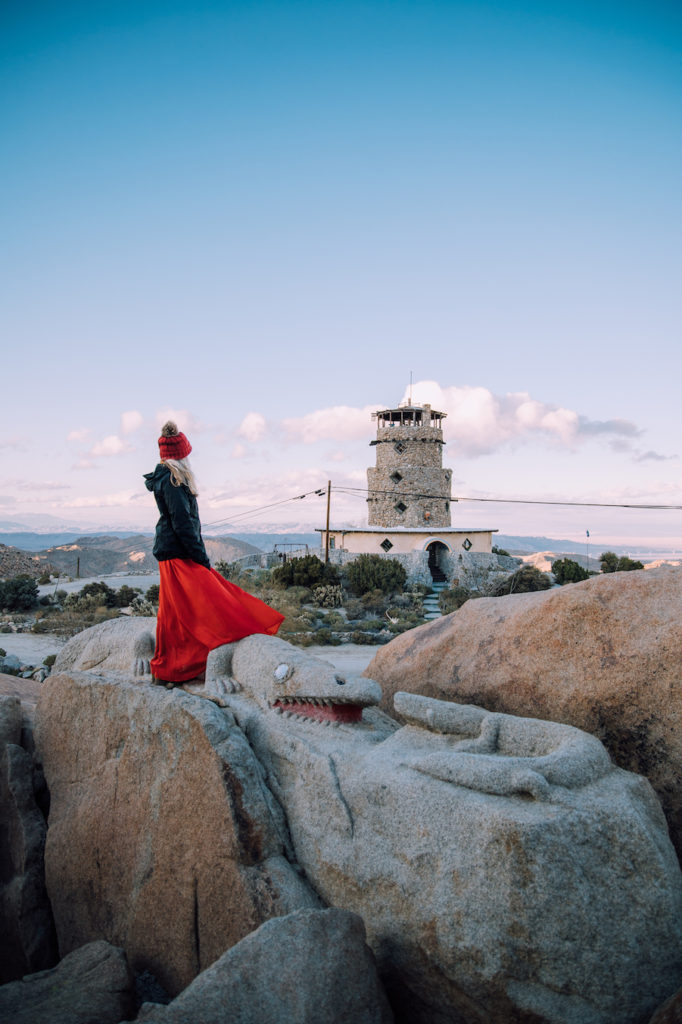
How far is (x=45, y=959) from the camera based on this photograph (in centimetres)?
455

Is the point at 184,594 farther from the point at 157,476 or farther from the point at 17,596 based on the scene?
the point at 17,596

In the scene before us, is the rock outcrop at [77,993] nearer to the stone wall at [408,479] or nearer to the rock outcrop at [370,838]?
the rock outcrop at [370,838]

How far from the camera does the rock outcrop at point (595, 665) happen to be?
407 centimetres

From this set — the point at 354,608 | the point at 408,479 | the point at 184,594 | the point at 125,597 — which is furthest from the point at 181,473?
the point at 408,479

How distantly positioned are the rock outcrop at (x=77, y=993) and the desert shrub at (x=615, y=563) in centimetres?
2495

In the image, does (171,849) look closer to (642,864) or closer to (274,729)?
(274,729)

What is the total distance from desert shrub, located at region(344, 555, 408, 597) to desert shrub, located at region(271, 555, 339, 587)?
0.67 metres

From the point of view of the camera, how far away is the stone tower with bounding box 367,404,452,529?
29469mm

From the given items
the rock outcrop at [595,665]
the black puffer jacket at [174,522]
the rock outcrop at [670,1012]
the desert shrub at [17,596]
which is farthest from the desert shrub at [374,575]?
the rock outcrop at [670,1012]

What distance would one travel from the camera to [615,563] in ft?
90.8

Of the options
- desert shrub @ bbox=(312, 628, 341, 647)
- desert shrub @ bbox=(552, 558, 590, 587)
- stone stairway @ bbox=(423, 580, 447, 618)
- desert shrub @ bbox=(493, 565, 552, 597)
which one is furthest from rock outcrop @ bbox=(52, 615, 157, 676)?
desert shrub @ bbox=(552, 558, 590, 587)

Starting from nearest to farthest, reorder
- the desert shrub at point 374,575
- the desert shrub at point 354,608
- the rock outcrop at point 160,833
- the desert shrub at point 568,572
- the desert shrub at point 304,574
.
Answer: the rock outcrop at point 160,833, the desert shrub at point 354,608, the desert shrub at point 304,574, the desert shrub at point 374,575, the desert shrub at point 568,572

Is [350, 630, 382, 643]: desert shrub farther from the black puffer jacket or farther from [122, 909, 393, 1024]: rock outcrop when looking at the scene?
[122, 909, 393, 1024]: rock outcrop

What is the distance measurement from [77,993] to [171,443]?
367 cm
